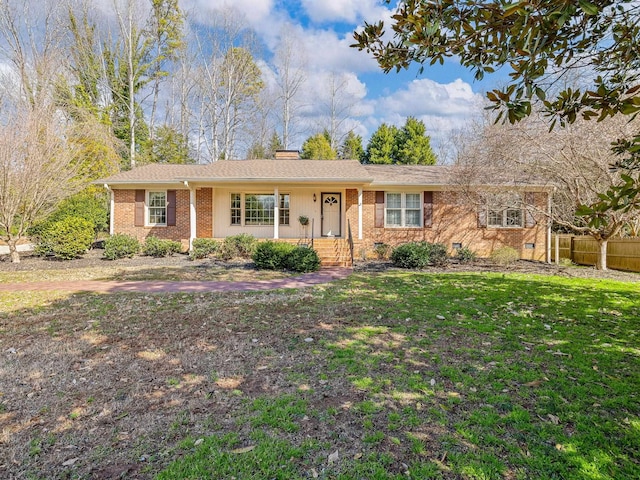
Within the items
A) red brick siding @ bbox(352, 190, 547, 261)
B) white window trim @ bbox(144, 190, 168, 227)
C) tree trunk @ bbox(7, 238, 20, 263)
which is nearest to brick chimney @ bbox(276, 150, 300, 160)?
red brick siding @ bbox(352, 190, 547, 261)

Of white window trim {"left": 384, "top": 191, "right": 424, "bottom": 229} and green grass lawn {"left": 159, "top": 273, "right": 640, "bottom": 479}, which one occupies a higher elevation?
white window trim {"left": 384, "top": 191, "right": 424, "bottom": 229}

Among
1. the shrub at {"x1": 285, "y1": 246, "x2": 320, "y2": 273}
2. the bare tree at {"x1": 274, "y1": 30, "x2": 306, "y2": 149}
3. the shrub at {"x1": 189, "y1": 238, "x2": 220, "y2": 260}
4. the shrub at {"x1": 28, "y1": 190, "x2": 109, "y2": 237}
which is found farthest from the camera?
the bare tree at {"x1": 274, "y1": 30, "x2": 306, "y2": 149}

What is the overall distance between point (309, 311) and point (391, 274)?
15.3ft

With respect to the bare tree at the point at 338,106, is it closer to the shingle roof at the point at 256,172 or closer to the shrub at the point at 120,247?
the shingle roof at the point at 256,172

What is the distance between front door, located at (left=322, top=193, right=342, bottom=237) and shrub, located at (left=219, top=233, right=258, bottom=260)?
3.52m

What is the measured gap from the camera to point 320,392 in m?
3.16

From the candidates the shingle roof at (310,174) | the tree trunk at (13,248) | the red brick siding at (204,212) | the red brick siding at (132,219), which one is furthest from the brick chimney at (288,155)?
the tree trunk at (13,248)

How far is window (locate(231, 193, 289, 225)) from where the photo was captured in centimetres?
1532

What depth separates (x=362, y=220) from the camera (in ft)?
47.9

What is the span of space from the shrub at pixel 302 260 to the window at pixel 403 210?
17.7 feet

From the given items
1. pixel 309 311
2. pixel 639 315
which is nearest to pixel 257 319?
pixel 309 311

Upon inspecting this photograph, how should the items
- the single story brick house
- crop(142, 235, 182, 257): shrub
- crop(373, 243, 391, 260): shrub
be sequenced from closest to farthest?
crop(142, 235, 182, 257): shrub → crop(373, 243, 391, 260): shrub → the single story brick house

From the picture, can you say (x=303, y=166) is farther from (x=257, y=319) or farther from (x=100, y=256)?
(x=257, y=319)

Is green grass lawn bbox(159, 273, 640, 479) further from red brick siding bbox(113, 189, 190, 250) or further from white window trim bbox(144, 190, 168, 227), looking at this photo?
white window trim bbox(144, 190, 168, 227)
